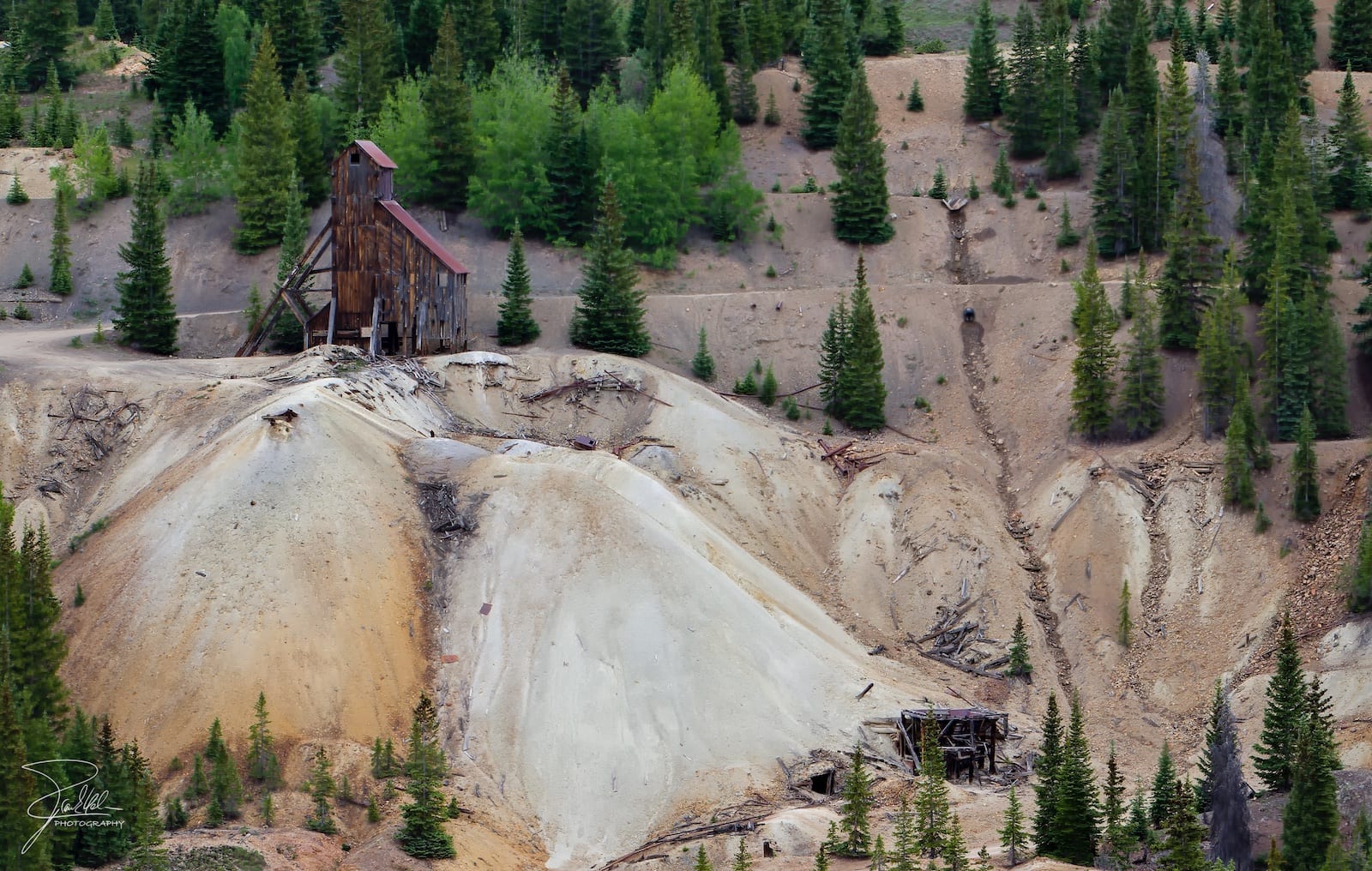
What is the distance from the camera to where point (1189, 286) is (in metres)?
74.4

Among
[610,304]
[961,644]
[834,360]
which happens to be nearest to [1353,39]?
[834,360]

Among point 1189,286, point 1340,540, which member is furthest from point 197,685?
point 1189,286

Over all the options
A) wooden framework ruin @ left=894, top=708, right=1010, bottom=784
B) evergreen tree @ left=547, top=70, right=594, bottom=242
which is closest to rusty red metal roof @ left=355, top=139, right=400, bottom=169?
evergreen tree @ left=547, top=70, right=594, bottom=242

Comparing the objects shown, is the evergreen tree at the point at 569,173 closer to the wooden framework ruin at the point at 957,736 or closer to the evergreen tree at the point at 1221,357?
the evergreen tree at the point at 1221,357

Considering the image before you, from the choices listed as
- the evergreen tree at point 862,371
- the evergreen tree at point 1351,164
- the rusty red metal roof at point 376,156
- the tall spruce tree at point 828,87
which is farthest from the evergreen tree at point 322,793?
the tall spruce tree at point 828,87

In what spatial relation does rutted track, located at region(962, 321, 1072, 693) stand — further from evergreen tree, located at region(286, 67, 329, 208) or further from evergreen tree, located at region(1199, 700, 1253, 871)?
evergreen tree, located at region(286, 67, 329, 208)

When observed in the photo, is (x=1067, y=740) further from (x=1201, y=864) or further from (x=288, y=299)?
(x=288, y=299)

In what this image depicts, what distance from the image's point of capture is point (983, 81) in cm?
10288

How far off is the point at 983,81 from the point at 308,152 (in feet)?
112

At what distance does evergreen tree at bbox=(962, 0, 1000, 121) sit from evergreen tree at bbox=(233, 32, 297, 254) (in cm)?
3445

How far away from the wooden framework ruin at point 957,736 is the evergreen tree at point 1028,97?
47.2 metres

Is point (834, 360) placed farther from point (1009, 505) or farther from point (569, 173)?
point (569, 173)

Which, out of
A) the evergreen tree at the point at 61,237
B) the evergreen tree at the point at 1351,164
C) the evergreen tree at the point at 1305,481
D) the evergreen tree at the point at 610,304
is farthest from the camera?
the evergreen tree at the point at 1351,164

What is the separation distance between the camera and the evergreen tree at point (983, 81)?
103m
